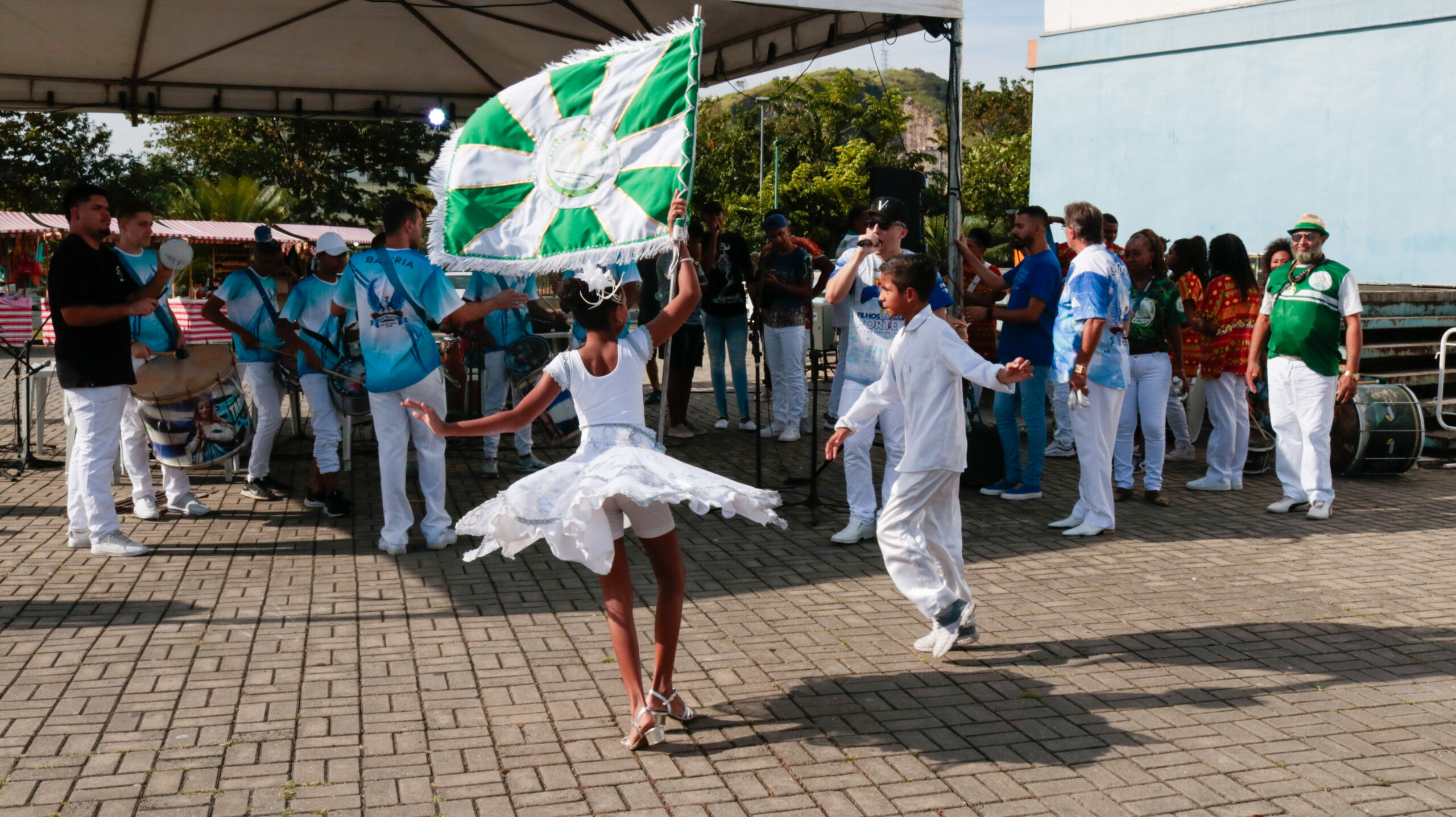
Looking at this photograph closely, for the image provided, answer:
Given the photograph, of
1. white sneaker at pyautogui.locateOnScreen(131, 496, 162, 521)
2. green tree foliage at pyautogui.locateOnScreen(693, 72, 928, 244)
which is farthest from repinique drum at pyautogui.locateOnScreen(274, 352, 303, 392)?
green tree foliage at pyautogui.locateOnScreen(693, 72, 928, 244)

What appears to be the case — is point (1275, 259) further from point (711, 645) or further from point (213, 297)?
point (213, 297)

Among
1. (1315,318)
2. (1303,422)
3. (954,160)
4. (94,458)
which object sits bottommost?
(94,458)

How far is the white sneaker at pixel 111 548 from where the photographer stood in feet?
22.7

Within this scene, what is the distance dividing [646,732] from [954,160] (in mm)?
5321

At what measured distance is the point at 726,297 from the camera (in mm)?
11109

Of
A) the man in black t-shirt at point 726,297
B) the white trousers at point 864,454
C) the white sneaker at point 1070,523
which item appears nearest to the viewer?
the white trousers at point 864,454

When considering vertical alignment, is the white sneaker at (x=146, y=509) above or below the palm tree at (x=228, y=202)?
below

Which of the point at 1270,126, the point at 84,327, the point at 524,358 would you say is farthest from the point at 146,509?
the point at 1270,126

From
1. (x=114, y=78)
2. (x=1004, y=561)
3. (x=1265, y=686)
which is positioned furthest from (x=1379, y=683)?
(x=114, y=78)

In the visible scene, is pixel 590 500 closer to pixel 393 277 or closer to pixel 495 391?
pixel 393 277

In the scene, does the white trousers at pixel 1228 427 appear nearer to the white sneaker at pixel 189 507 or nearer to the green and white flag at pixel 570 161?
the green and white flag at pixel 570 161

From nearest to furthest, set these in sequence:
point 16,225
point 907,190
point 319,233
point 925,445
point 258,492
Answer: point 925,445
point 258,492
point 907,190
point 16,225
point 319,233

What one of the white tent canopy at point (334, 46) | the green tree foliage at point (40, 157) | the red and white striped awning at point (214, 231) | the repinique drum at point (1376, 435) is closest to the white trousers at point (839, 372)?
the white tent canopy at point (334, 46)

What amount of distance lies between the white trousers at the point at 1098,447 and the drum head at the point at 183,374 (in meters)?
5.69
